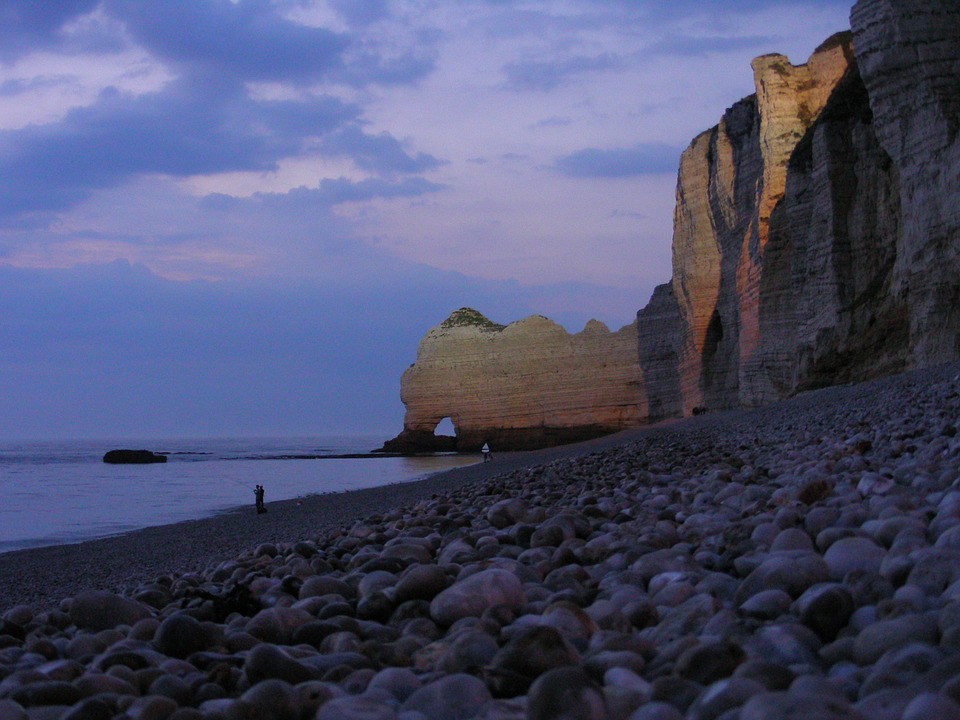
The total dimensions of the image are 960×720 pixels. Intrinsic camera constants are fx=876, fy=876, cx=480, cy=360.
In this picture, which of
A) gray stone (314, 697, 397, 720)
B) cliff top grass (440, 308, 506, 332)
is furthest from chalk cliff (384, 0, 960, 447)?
gray stone (314, 697, 397, 720)

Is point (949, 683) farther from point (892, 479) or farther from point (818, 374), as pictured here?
point (818, 374)

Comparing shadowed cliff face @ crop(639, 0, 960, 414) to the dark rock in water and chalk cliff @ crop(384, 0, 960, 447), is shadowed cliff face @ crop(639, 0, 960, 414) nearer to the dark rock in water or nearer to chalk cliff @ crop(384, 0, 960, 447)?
chalk cliff @ crop(384, 0, 960, 447)

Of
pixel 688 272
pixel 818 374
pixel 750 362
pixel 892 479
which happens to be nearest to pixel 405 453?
pixel 688 272

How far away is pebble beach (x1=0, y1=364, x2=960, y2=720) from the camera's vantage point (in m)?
1.50

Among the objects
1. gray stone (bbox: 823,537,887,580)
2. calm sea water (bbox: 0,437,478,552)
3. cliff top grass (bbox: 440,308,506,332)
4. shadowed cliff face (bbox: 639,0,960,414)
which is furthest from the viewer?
cliff top grass (bbox: 440,308,506,332)

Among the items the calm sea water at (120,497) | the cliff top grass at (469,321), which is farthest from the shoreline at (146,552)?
the cliff top grass at (469,321)

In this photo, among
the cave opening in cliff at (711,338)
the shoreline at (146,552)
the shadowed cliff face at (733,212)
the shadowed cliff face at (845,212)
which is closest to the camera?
the shoreline at (146,552)

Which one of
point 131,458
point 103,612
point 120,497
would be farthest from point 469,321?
point 103,612

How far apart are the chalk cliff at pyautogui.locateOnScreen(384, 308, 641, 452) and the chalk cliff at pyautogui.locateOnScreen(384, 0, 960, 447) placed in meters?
1.06

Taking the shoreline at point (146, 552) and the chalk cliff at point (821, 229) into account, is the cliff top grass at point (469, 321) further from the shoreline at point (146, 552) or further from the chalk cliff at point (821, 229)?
the shoreline at point (146, 552)

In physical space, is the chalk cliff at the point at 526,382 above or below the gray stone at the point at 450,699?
above

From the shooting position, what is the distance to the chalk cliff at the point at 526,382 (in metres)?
42.9

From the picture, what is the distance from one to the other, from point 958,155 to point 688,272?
16.7 meters

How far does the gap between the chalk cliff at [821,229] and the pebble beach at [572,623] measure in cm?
990
